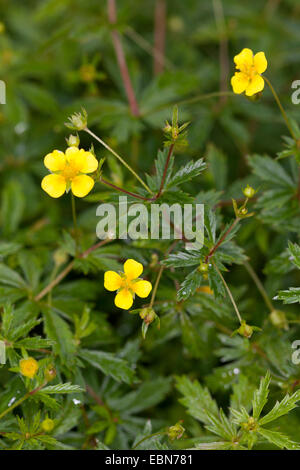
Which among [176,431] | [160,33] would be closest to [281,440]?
[176,431]

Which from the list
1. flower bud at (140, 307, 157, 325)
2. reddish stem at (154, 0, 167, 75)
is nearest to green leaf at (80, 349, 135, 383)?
flower bud at (140, 307, 157, 325)

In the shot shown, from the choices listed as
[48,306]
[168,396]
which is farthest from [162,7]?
[168,396]

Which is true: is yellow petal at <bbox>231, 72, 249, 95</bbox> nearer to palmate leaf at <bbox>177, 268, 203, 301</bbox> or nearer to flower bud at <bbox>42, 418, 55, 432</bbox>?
palmate leaf at <bbox>177, 268, 203, 301</bbox>

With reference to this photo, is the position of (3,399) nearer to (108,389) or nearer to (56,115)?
(108,389)

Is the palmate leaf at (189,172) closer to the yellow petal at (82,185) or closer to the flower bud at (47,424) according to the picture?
the yellow petal at (82,185)

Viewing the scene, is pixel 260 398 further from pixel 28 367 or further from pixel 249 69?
pixel 249 69

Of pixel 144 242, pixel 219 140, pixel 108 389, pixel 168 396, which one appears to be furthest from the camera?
pixel 219 140
